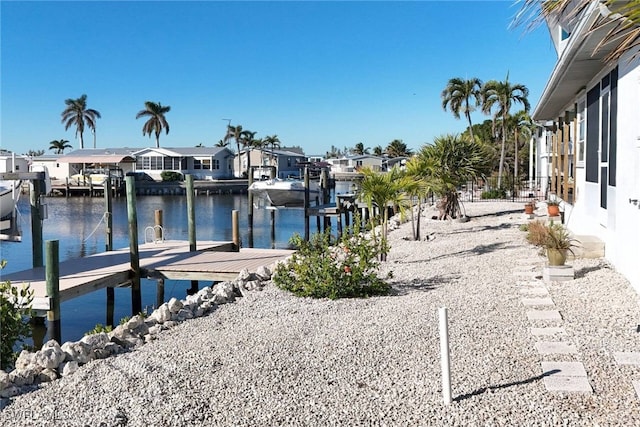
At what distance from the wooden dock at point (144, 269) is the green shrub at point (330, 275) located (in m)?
3.59

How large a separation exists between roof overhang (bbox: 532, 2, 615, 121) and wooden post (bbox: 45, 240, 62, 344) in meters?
8.61

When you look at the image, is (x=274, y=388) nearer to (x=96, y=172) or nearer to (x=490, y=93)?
(x=490, y=93)

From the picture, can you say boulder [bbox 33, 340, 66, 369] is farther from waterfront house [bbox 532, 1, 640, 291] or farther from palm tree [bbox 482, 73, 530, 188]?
palm tree [bbox 482, 73, 530, 188]

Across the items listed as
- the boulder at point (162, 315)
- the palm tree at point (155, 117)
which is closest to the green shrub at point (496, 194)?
the boulder at point (162, 315)

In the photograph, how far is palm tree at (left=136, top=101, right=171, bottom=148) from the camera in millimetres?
82812

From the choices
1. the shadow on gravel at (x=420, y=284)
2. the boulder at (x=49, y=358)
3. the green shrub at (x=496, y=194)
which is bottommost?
the boulder at (x=49, y=358)

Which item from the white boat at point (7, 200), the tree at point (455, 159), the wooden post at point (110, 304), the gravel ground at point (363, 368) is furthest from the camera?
the white boat at point (7, 200)

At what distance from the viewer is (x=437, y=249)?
13.5m

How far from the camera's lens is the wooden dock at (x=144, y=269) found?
1172 centimetres

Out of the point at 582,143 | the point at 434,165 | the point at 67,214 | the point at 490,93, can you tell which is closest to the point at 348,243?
the point at 582,143

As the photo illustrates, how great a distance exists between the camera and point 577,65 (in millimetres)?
10250

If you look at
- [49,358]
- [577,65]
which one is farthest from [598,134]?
[49,358]

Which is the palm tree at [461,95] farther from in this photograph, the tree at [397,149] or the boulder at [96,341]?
the tree at [397,149]

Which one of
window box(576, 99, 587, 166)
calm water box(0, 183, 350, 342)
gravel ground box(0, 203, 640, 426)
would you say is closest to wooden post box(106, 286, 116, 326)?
calm water box(0, 183, 350, 342)
